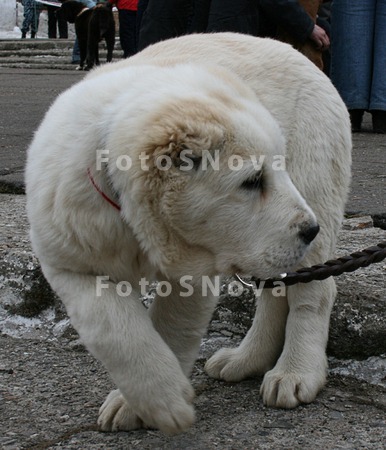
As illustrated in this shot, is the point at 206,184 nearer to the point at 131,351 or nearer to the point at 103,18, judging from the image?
the point at 131,351

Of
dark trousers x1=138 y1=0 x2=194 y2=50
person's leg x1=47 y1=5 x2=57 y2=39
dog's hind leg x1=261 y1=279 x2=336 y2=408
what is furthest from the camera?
person's leg x1=47 y1=5 x2=57 y2=39

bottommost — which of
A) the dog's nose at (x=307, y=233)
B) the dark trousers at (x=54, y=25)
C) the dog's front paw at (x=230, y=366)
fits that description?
the dark trousers at (x=54, y=25)

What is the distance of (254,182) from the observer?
238cm

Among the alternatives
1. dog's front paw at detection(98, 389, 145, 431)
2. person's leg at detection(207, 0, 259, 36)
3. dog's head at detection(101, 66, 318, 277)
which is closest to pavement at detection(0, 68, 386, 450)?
dog's front paw at detection(98, 389, 145, 431)

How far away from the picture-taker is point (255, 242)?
242cm

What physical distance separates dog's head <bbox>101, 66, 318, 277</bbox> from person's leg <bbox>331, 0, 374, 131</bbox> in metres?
5.09

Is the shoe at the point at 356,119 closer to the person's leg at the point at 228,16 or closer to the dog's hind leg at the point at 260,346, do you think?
the person's leg at the point at 228,16

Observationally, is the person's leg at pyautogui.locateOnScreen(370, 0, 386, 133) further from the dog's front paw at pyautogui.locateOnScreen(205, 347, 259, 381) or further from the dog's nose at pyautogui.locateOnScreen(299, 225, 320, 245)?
the dog's nose at pyautogui.locateOnScreen(299, 225, 320, 245)

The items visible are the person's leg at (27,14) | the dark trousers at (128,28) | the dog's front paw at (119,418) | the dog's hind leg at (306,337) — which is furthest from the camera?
the person's leg at (27,14)

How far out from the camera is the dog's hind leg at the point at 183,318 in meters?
2.70

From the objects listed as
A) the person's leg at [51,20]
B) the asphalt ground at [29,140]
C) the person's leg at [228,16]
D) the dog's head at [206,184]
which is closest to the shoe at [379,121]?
the asphalt ground at [29,140]

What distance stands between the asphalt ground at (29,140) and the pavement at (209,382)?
0.31 m

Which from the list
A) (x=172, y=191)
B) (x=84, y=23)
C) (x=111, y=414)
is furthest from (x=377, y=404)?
(x=84, y=23)

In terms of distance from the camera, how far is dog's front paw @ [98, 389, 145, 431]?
2.56m
